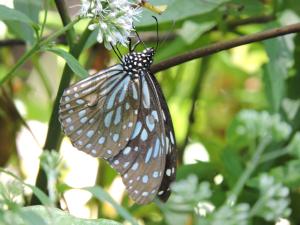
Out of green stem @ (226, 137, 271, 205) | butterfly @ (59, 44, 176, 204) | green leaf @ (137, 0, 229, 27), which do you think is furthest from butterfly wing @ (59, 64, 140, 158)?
green stem @ (226, 137, 271, 205)

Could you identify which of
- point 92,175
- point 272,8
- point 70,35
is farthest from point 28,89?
point 70,35

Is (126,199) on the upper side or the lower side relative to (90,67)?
lower

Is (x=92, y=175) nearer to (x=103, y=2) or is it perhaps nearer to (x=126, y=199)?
(x=126, y=199)

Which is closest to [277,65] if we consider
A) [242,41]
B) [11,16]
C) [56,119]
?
[242,41]

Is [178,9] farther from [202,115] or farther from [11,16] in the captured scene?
[202,115]

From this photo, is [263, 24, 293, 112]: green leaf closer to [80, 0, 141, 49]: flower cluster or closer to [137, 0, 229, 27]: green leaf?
[137, 0, 229, 27]: green leaf
